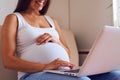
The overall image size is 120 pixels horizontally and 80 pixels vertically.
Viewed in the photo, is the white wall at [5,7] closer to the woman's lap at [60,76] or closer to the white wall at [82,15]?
the white wall at [82,15]

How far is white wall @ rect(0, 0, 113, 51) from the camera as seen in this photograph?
1.79 m

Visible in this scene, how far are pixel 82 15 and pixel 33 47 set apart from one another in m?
0.88

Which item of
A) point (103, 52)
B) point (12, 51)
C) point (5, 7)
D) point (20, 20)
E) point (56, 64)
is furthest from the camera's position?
point (5, 7)

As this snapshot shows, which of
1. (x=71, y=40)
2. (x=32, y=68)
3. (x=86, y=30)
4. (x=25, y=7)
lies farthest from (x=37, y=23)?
(x=86, y=30)

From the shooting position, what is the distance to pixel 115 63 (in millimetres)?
973

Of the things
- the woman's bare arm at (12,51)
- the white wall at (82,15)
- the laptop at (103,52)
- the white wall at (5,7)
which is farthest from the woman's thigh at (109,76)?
the white wall at (5,7)

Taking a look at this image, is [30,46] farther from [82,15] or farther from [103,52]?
[82,15]

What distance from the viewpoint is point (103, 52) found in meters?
0.86

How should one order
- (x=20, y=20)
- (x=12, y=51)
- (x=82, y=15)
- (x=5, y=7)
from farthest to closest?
(x=82, y=15), (x=5, y=7), (x=20, y=20), (x=12, y=51)

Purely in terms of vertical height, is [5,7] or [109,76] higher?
[5,7]

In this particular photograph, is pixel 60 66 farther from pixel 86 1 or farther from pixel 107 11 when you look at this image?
pixel 86 1

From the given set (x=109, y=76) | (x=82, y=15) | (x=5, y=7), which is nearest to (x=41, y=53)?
(x=109, y=76)

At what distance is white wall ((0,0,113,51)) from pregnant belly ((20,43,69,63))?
0.58 metres

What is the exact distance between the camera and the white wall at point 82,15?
1787mm
